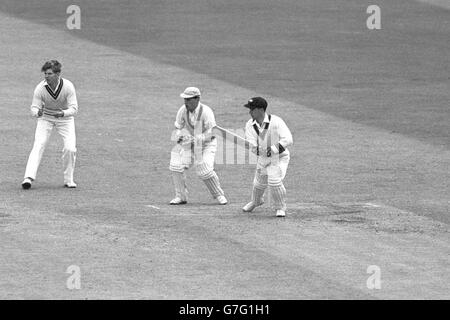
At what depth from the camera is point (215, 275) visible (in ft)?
56.0

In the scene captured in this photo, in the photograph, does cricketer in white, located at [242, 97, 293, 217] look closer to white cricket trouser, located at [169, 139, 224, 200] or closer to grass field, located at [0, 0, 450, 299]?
grass field, located at [0, 0, 450, 299]

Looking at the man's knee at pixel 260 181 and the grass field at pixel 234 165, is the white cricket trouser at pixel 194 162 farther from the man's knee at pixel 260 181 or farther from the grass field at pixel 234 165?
the man's knee at pixel 260 181

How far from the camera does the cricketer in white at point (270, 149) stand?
67.7 feet

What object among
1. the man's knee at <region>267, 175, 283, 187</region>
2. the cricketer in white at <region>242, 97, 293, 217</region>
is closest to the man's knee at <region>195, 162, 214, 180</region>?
the cricketer in white at <region>242, 97, 293, 217</region>

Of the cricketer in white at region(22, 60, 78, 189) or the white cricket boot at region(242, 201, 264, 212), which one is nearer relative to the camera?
the white cricket boot at region(242, 201, 264, 212)

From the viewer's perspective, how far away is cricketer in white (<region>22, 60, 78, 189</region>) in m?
23.7

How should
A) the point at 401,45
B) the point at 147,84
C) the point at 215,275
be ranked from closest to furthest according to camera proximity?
1. the point at 215,275
2. the point at 147,84
3. the point at 401,45

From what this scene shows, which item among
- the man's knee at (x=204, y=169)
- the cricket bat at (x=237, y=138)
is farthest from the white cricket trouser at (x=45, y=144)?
the cricket bat at (x=237, y=138)

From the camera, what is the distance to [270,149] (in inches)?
814

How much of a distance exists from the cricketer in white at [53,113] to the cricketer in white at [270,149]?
458 centimetres

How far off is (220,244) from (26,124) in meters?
13.3

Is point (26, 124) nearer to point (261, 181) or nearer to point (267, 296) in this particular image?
point (261, 181)

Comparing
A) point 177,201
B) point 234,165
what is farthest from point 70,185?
point 234,165
